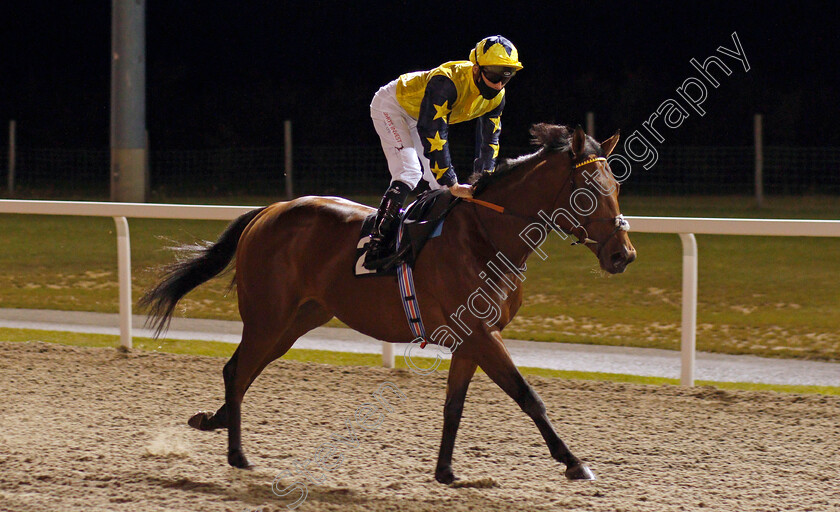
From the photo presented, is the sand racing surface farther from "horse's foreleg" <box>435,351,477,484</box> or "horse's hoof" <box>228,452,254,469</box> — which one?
"horse's foreleg" <box>435,351,477,484</box>

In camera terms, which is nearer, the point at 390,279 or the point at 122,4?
the point at 390,279

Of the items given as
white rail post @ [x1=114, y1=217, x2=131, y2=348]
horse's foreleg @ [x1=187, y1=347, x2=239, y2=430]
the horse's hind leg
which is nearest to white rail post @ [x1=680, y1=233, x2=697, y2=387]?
the horse's hind leg

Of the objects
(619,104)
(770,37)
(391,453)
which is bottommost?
(391,453)

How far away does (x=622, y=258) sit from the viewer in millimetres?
3535

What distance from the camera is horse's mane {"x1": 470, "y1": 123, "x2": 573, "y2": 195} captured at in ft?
12.4

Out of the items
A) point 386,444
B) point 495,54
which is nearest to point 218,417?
point 386,444

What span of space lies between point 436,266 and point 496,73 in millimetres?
810

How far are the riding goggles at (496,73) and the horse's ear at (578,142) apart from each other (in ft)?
1.52

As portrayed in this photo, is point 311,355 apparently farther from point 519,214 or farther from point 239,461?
point 519,214

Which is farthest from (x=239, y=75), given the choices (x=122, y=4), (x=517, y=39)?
(x=122, y=4)

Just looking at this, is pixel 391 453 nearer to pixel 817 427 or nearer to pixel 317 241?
pixel 317 241

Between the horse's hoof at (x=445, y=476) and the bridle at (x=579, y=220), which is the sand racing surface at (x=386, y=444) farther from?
the bridle at (x=579, y=220)

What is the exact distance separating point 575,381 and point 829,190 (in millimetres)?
8984

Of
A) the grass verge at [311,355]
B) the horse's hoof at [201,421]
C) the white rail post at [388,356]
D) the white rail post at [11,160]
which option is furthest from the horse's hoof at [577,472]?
the white rail post at [11,160]
